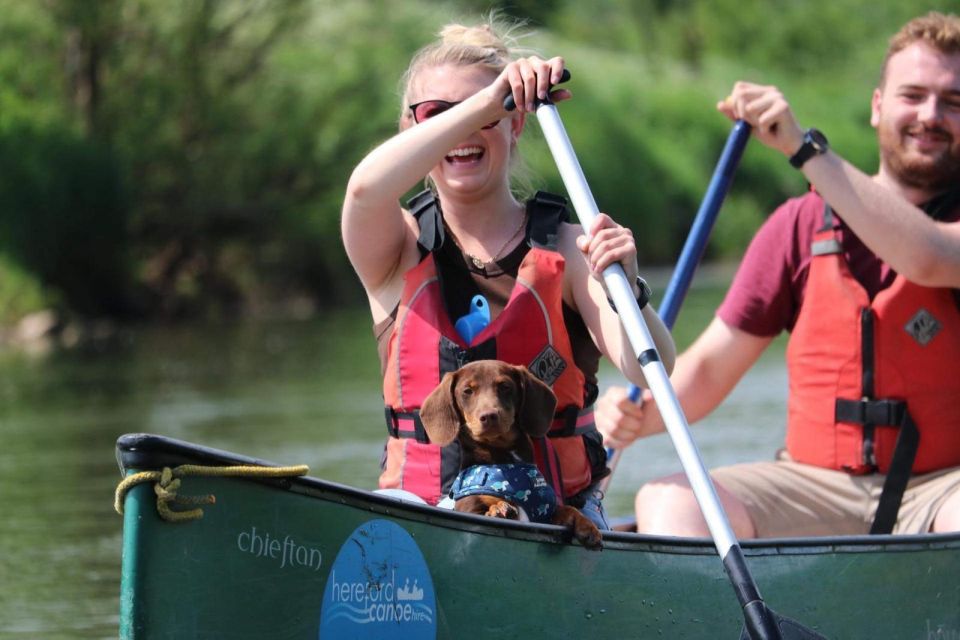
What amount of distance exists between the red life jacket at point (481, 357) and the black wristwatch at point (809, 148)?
0.73 metres

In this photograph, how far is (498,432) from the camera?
2969 mm

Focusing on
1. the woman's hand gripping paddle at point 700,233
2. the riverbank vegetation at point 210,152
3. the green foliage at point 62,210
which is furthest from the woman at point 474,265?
the green foliage at point 62,210

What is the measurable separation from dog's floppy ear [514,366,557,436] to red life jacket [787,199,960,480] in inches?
42.1

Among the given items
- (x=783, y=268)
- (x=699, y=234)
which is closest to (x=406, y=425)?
(x=783, y=268)

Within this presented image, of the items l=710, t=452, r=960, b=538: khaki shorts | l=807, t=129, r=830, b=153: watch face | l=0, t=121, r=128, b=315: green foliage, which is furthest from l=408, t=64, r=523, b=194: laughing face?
l=0, t=121, r=128, b=315: green foliage

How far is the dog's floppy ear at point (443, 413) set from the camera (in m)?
3.02

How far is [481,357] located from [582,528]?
16.0 inches

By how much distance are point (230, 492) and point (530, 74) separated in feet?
3.16

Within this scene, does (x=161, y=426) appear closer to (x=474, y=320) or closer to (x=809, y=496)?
Answer: (x=809, y=496)

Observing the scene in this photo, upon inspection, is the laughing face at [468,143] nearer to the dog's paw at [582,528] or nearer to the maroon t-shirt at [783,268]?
the dog's paw at [582,528]

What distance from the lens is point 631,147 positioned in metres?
22.8

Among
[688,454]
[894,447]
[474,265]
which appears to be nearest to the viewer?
[688,454]

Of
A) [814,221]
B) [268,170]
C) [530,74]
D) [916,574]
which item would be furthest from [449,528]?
[268,170]

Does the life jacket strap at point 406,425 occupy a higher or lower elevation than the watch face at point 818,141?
lower
